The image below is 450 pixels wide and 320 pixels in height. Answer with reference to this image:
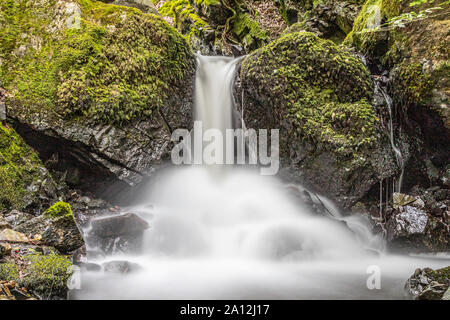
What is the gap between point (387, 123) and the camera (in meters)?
5.77

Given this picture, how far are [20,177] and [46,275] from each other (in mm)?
2409

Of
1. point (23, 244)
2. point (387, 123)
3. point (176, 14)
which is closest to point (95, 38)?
point (23, 244)

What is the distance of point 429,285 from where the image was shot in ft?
10.6

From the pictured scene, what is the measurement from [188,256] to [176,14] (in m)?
11.5

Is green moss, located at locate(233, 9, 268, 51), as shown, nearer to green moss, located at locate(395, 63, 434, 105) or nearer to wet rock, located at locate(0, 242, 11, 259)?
green moss, located at locate(395, 63, 434, 105)

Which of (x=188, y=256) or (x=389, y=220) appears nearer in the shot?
(x=188, y=256)

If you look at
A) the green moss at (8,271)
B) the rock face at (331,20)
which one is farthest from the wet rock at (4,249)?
the rock face at (331,20)

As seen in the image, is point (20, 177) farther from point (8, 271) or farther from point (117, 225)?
point (8, 271)

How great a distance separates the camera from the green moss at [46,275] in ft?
9.22

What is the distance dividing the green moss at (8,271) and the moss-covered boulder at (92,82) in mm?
2641

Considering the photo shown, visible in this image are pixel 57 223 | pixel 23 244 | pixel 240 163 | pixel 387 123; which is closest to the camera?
pixel 23 244

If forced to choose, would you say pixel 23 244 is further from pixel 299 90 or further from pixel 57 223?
pixel 299 90

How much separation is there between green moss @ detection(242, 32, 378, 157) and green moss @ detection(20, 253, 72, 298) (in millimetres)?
4558

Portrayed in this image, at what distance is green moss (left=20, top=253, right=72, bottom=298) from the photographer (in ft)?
9.22
